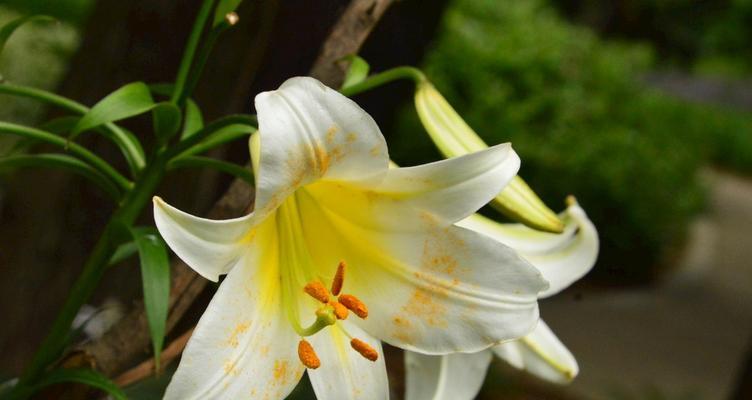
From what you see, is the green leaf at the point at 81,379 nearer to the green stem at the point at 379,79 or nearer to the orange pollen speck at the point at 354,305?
the orange pollen speck at the point at 354,305

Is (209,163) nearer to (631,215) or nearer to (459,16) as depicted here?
(459,16)

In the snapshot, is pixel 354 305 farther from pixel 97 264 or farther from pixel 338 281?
pixel 97 264

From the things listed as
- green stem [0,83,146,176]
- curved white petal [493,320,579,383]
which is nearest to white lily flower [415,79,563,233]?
curved white petal [493,320,579,383]

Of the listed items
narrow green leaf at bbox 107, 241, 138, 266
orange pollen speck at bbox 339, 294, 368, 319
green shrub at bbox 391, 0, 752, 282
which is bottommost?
green shrub at bbox 391, 0, 752, 282

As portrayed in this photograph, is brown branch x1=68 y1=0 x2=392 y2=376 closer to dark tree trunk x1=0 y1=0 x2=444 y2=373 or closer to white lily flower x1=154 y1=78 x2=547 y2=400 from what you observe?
white lily flower x1=154 y1=78 x2=547 y2=400

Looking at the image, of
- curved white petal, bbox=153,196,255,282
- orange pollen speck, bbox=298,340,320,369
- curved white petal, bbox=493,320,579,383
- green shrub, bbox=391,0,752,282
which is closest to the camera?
curved white petal, bbox=153,196,255,282

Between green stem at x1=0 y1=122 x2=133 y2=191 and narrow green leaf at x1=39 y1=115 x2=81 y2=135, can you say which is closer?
green stem at x1=0 y1=122 x2=133 y2=191

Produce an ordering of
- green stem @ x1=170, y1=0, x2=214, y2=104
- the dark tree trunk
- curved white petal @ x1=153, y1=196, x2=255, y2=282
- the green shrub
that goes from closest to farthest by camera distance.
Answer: curved white petal @ x1=153, y1=196, x2=255, y2=282, green stem @ x1=170, y1=0, x2=214, y2=104, the dark tree trunk, the green shrub
